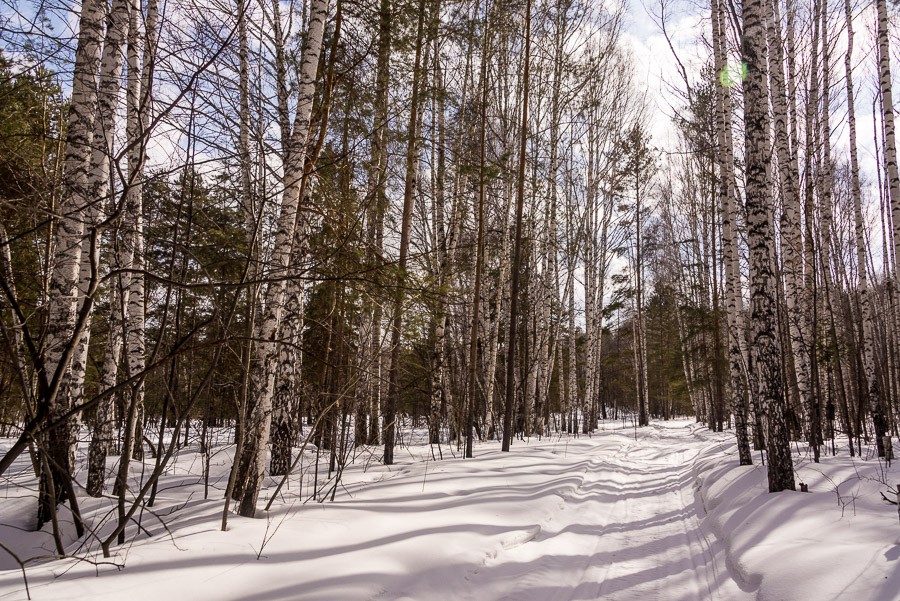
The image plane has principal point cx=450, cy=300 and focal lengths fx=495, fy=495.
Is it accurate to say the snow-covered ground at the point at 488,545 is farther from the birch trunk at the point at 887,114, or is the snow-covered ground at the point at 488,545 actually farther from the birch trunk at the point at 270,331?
the birch trunk at the point at 887,114

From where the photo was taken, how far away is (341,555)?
3947mm

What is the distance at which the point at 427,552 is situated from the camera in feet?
13.9

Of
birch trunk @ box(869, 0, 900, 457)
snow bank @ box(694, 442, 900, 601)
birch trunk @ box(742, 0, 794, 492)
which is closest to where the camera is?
snow bank @ box(694, 442, 900, 601)

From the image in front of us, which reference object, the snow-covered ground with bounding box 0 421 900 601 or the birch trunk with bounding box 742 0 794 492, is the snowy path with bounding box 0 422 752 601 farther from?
the birch trunk with bounding box 742 0 794 492

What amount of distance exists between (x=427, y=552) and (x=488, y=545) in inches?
27.3

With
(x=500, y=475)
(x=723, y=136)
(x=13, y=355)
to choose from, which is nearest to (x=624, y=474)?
(x=500, y=475)

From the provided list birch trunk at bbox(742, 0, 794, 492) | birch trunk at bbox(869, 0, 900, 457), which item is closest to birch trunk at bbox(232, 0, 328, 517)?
birch trunk at bbox(742, 0, 794, 492)

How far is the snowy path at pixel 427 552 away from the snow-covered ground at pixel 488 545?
0.02 metres

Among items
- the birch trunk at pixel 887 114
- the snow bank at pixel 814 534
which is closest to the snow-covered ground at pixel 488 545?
the snow bank at pixel 814 534

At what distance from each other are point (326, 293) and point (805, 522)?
7070 mm

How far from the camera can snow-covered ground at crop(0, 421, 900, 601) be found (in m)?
3.32

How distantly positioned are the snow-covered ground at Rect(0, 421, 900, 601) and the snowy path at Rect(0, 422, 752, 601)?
0.7 inches

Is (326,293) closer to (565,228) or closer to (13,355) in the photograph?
(13,355)

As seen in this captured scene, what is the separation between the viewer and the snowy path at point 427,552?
3.28 metres
